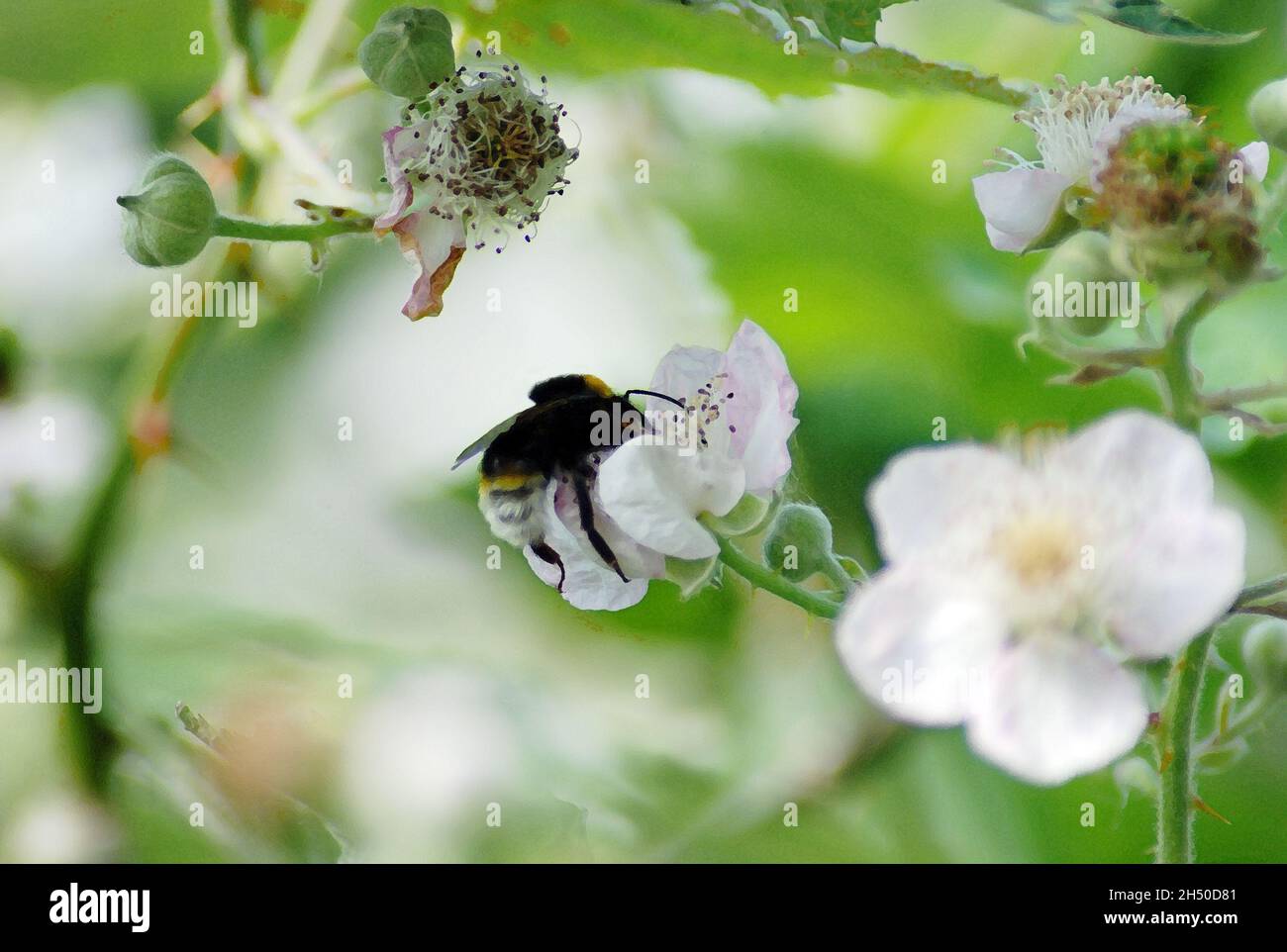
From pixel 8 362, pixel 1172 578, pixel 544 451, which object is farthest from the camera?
pixel 8 362

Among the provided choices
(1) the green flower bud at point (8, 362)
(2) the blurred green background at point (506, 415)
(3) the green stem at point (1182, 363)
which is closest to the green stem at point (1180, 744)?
(3) the green stem at point (1182, 363)

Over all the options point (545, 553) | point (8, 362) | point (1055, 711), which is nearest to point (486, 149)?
point (545, 553)

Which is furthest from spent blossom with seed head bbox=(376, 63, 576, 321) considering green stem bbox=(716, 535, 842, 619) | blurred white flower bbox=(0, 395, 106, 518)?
blurred white flower bbox=(0, 395, 106, 518)

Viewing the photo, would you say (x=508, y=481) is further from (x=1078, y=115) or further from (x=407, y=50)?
(x=1078, y=115)
